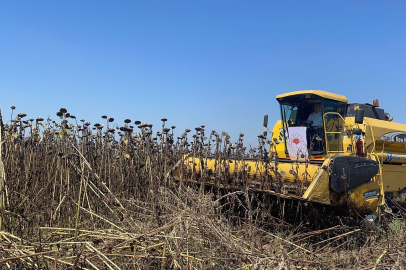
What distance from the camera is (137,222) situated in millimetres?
3502

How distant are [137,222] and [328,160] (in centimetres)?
229

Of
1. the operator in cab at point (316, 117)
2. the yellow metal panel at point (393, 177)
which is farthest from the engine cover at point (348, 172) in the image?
the operator in cab at point (316, 117)

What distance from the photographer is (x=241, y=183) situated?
4.57 meters

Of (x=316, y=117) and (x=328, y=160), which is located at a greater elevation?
(x=316, y=117)

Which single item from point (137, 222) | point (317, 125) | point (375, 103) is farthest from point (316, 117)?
point (137, 222)

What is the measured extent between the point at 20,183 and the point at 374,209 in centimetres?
435

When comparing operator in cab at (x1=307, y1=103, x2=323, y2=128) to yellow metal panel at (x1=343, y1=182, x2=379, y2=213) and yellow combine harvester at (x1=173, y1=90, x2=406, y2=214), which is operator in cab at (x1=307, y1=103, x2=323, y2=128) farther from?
yellow metal panel at (x1=343, y1=182, x2=379, y2=213)

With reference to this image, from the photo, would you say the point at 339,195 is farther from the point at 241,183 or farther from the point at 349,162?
the point at 241,183

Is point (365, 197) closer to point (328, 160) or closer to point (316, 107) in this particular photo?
point (328, 160)

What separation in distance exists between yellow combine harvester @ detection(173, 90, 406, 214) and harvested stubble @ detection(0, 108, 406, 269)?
259 mm

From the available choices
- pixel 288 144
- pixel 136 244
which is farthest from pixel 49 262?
pixel 288 144

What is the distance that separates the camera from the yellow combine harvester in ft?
12.8

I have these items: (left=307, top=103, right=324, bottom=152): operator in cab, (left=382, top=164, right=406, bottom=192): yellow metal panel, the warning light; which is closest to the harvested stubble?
(left=382, top=164, right=406, bottom=192): yellow metal panel

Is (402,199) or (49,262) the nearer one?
(49,262)
